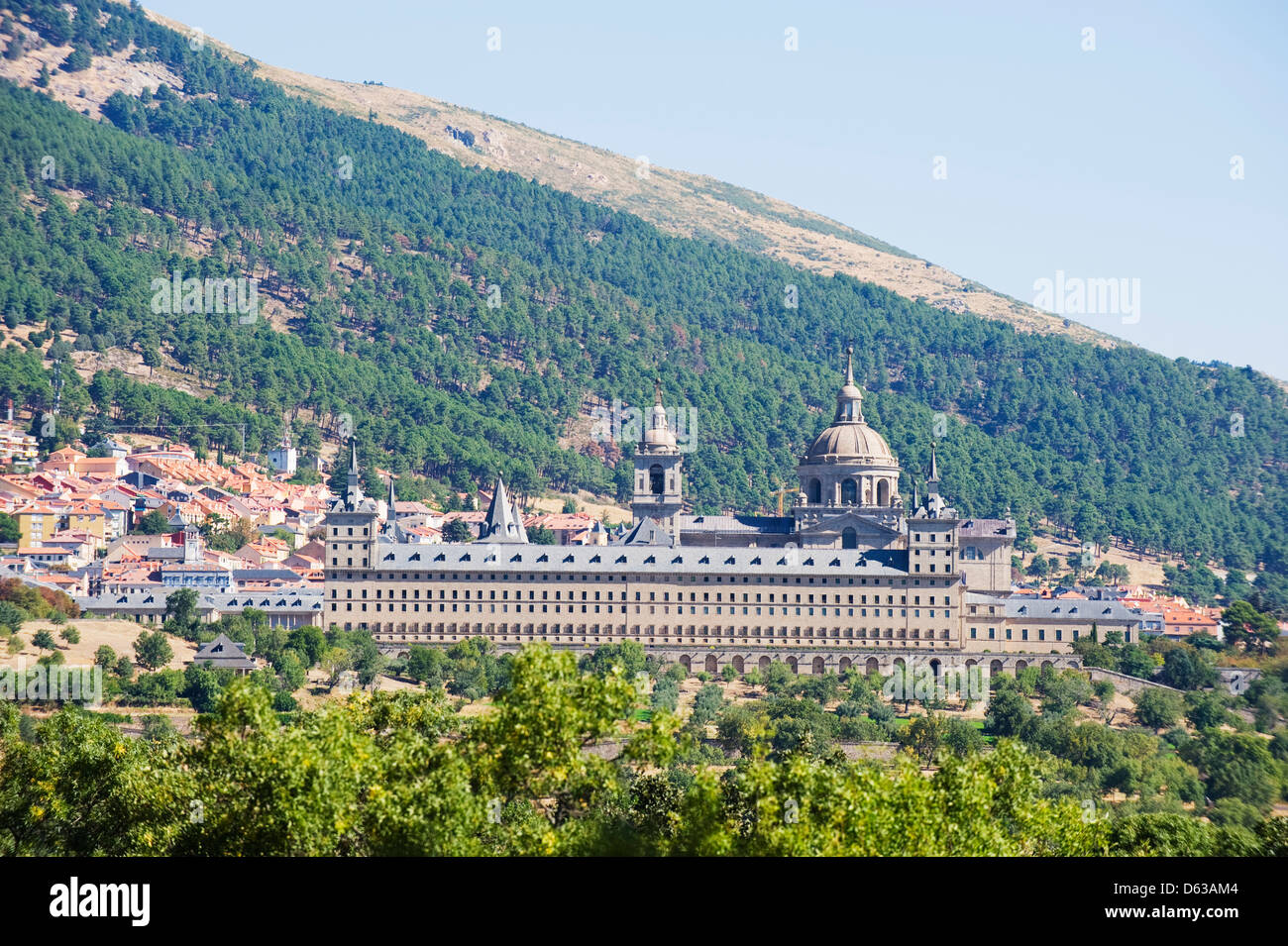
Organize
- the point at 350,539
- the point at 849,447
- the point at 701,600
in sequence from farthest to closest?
the point at 849,447
the point at 350,539
the point at 701,600

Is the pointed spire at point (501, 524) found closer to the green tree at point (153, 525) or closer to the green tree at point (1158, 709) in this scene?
the green tree at point (153, 525)

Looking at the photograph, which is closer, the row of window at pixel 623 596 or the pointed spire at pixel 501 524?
the row of window at pixel 623 596

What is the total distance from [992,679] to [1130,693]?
25.9ft

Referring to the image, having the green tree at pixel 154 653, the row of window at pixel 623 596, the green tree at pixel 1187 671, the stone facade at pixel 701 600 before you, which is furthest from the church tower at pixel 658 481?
the green tree at pixel 154 653

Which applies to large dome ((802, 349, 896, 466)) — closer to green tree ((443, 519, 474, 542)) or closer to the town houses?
the town houses

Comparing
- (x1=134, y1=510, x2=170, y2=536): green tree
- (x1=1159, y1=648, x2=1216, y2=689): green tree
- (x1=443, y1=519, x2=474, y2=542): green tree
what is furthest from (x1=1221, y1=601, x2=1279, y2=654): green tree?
(x1=134, y1=510, x2=170, y2=536): green tree

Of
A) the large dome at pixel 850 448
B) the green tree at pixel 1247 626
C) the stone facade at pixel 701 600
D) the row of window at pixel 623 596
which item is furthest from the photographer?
the large dome at pixel 850 448

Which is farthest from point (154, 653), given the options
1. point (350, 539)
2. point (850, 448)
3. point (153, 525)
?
point (153, 525)

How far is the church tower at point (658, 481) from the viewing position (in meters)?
135

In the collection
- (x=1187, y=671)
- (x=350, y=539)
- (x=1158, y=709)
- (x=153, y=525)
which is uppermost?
(x=153, y=525)

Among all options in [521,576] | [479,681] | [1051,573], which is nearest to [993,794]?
[479,681]

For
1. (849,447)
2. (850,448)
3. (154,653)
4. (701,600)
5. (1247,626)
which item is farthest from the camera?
(849,447)

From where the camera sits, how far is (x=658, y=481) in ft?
446

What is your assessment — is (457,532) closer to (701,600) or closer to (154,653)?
(701,600)
